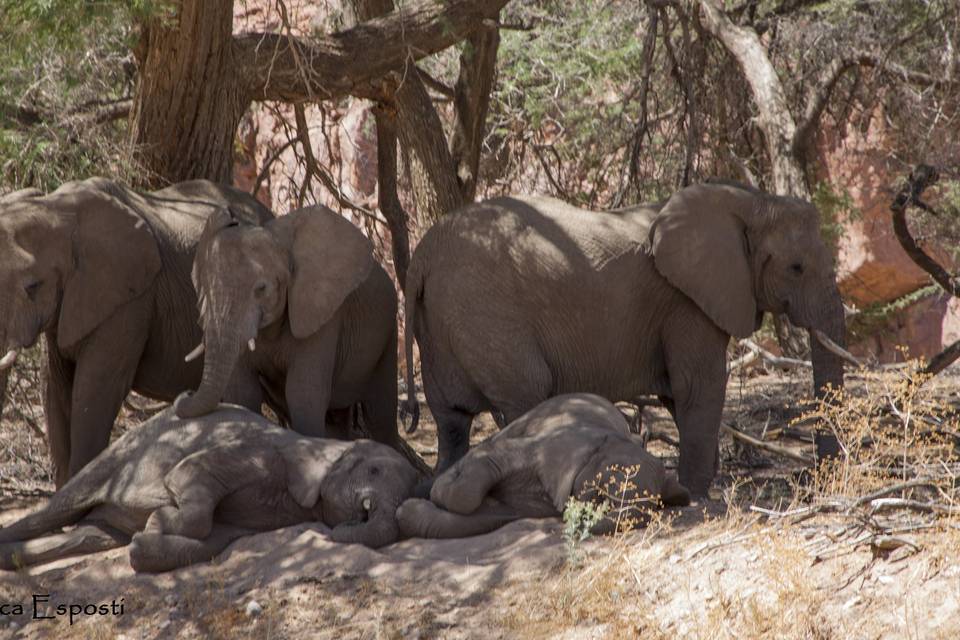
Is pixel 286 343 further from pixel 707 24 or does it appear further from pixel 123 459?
pixel 707 24

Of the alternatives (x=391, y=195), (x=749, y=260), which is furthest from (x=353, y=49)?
(x=749, y=260)

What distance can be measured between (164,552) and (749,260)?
3997 millimetres

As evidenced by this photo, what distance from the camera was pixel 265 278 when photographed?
7.61 metres

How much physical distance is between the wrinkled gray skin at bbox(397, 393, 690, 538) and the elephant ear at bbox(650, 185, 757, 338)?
64.1 inches

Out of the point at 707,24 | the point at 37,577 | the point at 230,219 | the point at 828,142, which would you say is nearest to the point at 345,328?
the point at 230,219

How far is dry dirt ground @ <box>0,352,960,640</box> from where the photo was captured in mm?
5383

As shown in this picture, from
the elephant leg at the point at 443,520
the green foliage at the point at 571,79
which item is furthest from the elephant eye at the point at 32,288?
the green foliage at the point at 571,79

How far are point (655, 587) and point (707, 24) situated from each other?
22.6 feet

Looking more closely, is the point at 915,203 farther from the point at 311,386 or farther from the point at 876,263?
the point at 876,263

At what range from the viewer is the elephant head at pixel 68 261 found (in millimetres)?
7785

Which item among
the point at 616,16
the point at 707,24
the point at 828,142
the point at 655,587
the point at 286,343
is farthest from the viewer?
the point at 828,142

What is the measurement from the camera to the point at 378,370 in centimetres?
885

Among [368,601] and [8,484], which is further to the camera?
[8,484]

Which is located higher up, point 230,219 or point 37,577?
point 230,219
